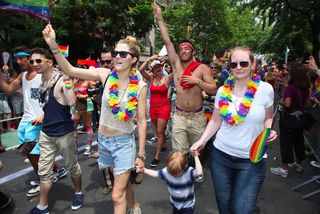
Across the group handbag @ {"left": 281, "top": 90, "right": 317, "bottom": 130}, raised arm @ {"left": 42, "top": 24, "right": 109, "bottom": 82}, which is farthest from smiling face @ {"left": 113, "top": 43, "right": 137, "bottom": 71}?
handbag @ {"left": 281, "top": 90, "right": 317, "bottom": 130}

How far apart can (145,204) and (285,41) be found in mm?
10684

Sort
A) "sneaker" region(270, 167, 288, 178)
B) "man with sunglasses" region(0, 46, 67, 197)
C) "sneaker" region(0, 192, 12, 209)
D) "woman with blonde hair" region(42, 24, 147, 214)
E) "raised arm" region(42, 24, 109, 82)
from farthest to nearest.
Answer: "sneaker" region(270, 167, 288, 178) < "man with sunglasses" region(0, 46, 67, 197) < "sneaker" region(0, 192, 12, 209) < "woman with blonde hair" region(42, 24, 147, 214) < "raised arm" region(42, 24, 109, 82)

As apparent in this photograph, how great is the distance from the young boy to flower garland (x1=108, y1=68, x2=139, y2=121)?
590 mm

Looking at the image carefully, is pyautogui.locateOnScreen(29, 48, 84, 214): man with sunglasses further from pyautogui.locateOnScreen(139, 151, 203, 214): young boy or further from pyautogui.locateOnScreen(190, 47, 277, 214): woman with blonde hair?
pyautogui.locateOnScreen(190, 47, 277, 214): woman with blonde hair

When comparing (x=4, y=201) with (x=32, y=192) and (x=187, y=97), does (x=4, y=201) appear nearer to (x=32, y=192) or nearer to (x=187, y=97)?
(x=32, y=192)

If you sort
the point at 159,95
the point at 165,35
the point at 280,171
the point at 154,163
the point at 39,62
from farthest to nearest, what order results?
the point at 159,95, the point at 154,163, the point at 280,171, the point at 165,35, the point at 39,62

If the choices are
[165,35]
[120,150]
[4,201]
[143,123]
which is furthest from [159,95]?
[4,201]

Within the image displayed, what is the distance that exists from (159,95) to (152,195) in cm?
224

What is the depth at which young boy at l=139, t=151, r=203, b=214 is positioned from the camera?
2990 mm

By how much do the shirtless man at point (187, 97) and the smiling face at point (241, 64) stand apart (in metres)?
1.22

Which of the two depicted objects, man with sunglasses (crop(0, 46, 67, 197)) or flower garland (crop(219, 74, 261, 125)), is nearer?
flower garland (crop(219, 74, 261, 125))

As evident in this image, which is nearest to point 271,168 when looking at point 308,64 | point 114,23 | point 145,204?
point 308,64

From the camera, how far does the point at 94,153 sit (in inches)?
235

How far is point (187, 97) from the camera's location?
4.09 m
